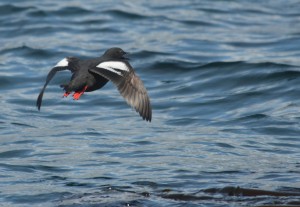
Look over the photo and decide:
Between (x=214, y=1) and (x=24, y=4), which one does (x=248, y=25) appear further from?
(x=24, y=4)

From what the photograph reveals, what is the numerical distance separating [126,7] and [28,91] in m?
6.29

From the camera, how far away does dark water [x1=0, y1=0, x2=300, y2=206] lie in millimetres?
8625

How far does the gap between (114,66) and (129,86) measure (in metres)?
0.31

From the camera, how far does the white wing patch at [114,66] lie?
30.4 ft

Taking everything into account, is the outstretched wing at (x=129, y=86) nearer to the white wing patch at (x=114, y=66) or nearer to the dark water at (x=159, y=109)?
the white wing patch at (x=114, y=66)

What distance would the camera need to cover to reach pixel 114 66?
369 inches

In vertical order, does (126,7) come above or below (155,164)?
above

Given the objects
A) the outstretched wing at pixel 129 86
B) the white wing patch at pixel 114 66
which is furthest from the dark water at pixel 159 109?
the white wing patch at pixel 114 66

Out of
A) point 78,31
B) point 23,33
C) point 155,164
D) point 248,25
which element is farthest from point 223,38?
point 155,164

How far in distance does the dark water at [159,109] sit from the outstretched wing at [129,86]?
70 centimetres

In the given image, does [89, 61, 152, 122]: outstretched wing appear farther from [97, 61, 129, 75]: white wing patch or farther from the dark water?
the dark water

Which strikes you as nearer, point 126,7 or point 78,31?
point 78,31

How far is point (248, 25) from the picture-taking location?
59.5 feet

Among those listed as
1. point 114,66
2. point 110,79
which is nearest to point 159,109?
point 114,66
